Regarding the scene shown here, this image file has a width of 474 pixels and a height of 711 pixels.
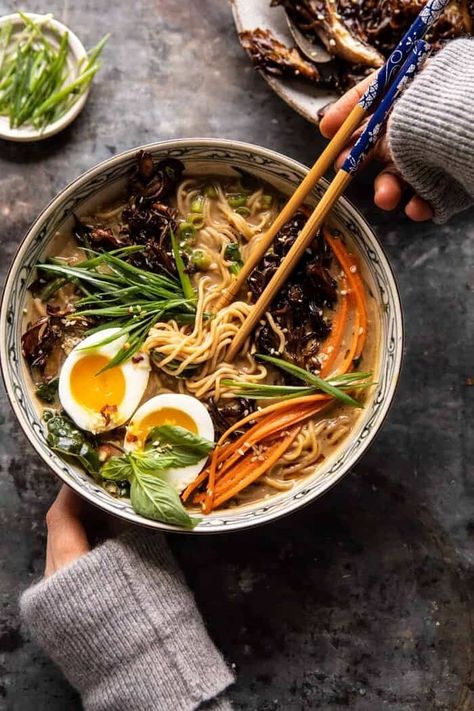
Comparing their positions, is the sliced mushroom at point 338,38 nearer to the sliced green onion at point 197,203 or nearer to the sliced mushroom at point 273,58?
the sliced mushroom at point 273,58

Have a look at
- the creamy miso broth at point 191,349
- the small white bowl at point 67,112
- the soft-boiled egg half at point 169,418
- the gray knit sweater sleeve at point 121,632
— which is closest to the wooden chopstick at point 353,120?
the creamy miso broth at point 191,349

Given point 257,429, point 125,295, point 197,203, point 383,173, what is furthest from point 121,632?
point 383,173

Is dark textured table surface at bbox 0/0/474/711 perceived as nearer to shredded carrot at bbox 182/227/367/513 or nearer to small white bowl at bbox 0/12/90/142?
small white bowl at bbox 0/12/90/142

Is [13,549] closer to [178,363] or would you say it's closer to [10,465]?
[10,465]

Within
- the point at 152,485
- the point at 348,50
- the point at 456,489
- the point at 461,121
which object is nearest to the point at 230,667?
the point at 152,485

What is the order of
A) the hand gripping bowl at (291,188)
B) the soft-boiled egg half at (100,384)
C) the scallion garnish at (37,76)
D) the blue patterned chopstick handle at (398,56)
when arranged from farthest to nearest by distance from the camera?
the scallion garnish at (37,76) < the soft-boiled egg half at (100,384) < the hand gripping bowl at (291,188) < the blue patterned chopstick handle at (398,56)
